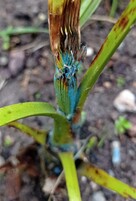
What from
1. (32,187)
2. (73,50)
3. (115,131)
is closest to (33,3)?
(115,131)

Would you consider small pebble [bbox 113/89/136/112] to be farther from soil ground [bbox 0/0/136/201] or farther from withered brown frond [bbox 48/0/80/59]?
withered brown frond [bbox 48/0/80/59]

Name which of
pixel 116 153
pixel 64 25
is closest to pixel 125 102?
pixel 116 153

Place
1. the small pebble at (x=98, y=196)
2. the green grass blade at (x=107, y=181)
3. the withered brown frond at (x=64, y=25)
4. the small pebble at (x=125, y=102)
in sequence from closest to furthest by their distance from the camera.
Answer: the withered brown frond at (x=64, y=25) → the green grass blade at (x=107, y=181) → the small pebble at (x=98, y=196) → the small pebble at (x=125, y=102)

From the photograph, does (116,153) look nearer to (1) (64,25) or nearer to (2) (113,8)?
(2) (113,8)

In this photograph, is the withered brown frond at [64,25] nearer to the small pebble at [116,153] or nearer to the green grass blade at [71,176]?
the green grass blade at [71,176]

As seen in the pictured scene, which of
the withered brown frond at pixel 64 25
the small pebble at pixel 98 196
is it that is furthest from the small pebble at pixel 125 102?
the withered brown frond at pixel 64 25

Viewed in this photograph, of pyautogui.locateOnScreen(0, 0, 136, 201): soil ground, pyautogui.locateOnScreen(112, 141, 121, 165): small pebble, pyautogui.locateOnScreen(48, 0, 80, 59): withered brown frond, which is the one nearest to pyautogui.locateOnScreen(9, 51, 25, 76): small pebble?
pyautogui.locateOnScreen(0, 0, 136, 201): soil ground
